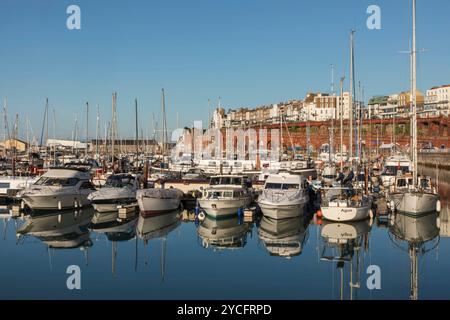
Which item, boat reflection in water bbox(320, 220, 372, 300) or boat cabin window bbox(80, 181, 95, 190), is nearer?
boat reflection in water bbox(320, 220, 372, 300)

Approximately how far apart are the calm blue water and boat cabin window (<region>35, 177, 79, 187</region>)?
395cm

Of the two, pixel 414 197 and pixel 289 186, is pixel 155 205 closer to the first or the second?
pixel 289 186

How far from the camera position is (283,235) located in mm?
28047

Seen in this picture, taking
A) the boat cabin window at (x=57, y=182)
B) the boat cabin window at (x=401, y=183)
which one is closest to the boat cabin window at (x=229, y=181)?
the boat cabin window at (x=57, y=182)

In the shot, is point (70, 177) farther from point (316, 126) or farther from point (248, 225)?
point (316, 126)

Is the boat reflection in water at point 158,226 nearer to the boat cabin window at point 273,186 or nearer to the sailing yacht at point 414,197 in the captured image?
the boat cabin window at point 273,186

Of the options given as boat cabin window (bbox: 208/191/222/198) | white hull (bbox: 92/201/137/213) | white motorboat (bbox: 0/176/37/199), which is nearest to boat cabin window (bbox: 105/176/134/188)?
white hull (bbox: 92/201/137/213)

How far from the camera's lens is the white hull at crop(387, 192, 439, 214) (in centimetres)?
3122

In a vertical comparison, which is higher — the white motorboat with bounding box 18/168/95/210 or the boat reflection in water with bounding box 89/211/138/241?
the white motorboat with bounding box 18/168/95/210

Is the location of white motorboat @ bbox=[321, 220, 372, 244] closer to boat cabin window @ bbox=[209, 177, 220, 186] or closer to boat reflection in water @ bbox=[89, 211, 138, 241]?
boat cabin window @ bbox=[209, 177, 220, 186]

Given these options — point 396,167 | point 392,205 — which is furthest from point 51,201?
point 396,167

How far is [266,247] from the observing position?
82.1 feet

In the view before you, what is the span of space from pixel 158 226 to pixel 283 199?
282 inches
